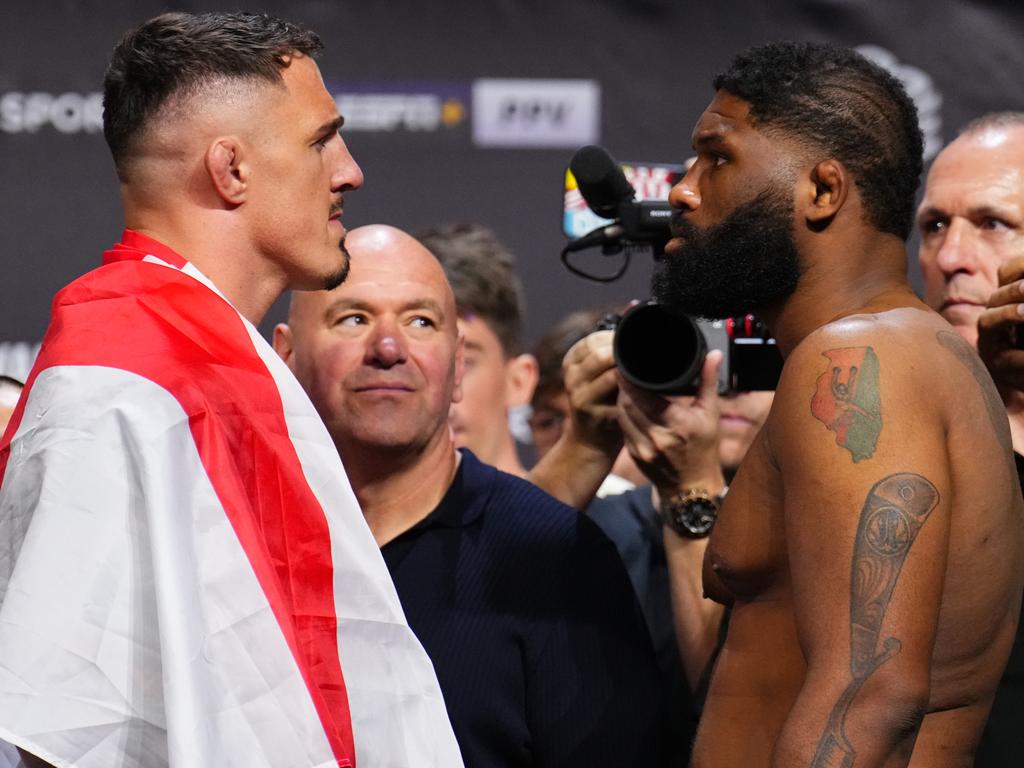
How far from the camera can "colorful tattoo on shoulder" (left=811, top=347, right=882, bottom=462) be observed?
4.31ft

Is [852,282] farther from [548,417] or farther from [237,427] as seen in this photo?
[548,417]

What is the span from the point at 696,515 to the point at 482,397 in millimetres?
743

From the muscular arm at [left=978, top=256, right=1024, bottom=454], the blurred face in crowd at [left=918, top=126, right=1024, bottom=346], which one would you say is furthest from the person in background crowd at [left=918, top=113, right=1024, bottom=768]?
the muscular arm at [left=978, top=256, right=1024, bottom=454]

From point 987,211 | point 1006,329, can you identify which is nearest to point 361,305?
point 1006,329

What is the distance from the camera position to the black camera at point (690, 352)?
1.89 meters

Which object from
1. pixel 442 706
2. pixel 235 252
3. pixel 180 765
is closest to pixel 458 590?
pixel 442 706

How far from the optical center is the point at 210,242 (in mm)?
1558

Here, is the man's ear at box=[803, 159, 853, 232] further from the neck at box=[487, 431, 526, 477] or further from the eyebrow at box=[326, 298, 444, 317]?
the neck at box=[487, 431, 526, 477]

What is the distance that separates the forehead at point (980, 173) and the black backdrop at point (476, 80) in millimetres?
749

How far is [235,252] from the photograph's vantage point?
157 centimetres

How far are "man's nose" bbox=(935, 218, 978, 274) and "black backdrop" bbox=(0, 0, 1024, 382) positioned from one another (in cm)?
81

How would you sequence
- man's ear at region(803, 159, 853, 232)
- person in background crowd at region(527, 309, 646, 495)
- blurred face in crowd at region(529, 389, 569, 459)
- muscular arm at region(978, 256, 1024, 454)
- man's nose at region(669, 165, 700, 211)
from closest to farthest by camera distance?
man's ear at region(803, 159, 853, 232)
man's nose at region(669, 165, 700, 211)
muscular arm at region(978, 256, 1024, 454)
person in background crowd at region(527, 309, 646, 495)
blurred face in crowd at region(529, 389, 569, 459)

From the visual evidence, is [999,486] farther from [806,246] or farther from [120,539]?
[120,539]

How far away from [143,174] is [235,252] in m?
0.14
